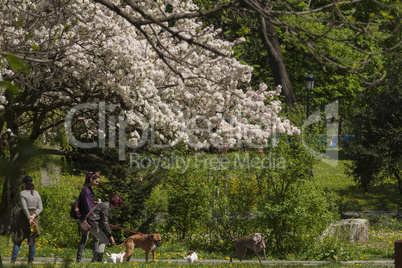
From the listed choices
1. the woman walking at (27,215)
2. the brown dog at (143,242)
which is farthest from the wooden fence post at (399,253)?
the woman walking at (27,215)

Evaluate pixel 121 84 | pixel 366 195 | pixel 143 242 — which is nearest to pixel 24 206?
pixel 143 242

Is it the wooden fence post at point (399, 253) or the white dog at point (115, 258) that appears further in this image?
the white dog at point (115, 258)

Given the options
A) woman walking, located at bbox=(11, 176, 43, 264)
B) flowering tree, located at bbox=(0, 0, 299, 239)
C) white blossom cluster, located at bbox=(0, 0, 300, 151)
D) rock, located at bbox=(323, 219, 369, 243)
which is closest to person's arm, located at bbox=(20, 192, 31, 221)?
woman walking, located at bbox=(11, 176, 43, 264)

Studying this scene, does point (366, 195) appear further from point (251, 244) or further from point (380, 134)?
point (251, 244)

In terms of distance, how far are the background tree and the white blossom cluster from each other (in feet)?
27.5

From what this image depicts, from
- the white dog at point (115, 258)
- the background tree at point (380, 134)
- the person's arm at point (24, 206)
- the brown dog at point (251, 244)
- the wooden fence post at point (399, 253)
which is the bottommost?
the white dog at point (115, 258)

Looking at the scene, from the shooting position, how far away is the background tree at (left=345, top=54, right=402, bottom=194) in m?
20.5

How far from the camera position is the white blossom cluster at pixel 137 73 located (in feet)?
34.6

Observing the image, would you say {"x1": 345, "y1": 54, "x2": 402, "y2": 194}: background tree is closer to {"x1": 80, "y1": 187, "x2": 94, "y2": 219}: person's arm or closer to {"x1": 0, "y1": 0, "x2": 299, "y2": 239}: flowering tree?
{"x1": 0, "y1": 0, "x2": 299, "y2": 239}: flowering tree

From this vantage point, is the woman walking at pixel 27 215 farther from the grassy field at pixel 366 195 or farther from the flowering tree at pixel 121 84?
the grassy field at pixel 366 195

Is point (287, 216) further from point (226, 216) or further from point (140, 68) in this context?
point (140, 68)

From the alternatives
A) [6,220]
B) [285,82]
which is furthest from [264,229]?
[285,82]

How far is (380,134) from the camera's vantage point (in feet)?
68.6

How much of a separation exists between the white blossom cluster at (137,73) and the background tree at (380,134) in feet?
27.5
